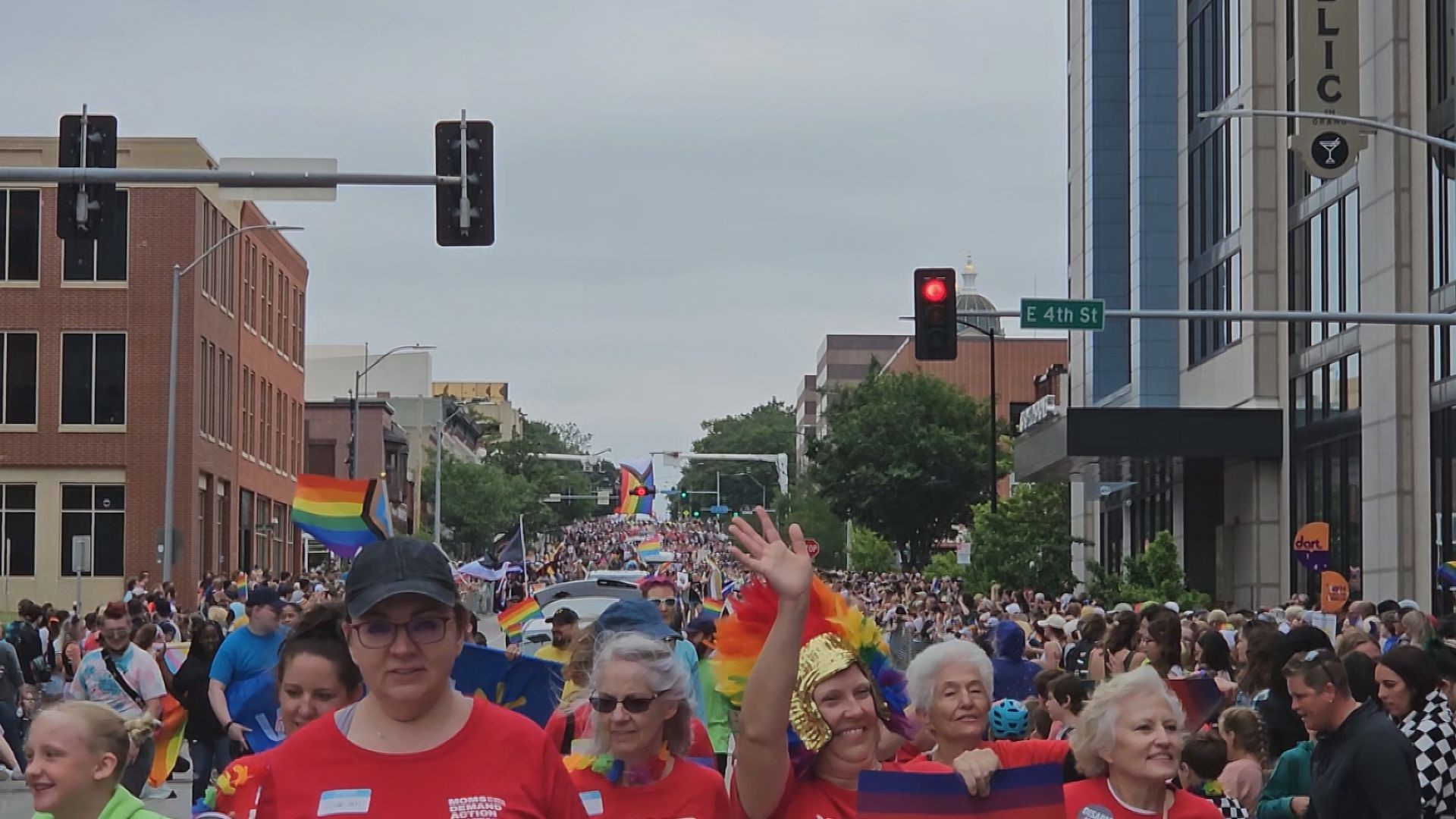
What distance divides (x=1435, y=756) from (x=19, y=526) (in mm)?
54331

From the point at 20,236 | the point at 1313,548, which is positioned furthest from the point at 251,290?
the point at 1313,548

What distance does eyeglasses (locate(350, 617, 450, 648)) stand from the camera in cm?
429

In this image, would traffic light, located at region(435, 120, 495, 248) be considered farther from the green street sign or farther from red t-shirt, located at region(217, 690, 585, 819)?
red t-shirt, located at region(217, 690, 585, 819)

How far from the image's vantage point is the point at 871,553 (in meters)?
83.8

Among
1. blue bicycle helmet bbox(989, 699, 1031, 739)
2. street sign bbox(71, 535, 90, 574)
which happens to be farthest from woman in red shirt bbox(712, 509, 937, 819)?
street sign bbox(71, 535, 90, 574)

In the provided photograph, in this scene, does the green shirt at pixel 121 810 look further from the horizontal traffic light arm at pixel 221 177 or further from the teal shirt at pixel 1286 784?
the horizontal traffic light arm at pixel 221 177

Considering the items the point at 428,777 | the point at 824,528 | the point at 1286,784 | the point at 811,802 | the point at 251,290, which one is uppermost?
the point at 251,290

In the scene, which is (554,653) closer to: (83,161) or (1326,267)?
(83,161)

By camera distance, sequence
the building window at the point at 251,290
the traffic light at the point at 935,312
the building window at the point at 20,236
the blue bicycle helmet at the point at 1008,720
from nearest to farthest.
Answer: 1. the blue bicycle helmet at the point at 1008,720
2. the traffic light at the point at 935,312
3. the building window at the point at 20,236
4. the building window at the point at 251,290

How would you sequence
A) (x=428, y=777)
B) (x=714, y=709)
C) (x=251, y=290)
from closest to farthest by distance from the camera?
(x=428, y=777) < (x=714, y=709) < (x=251, y=290)

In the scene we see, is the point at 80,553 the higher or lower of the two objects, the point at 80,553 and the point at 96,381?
the lower

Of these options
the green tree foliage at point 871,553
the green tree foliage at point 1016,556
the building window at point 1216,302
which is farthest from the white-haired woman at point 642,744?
the green tree foliage at point 871,553

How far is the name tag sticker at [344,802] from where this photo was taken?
422cm

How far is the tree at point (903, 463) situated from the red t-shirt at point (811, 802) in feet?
235
